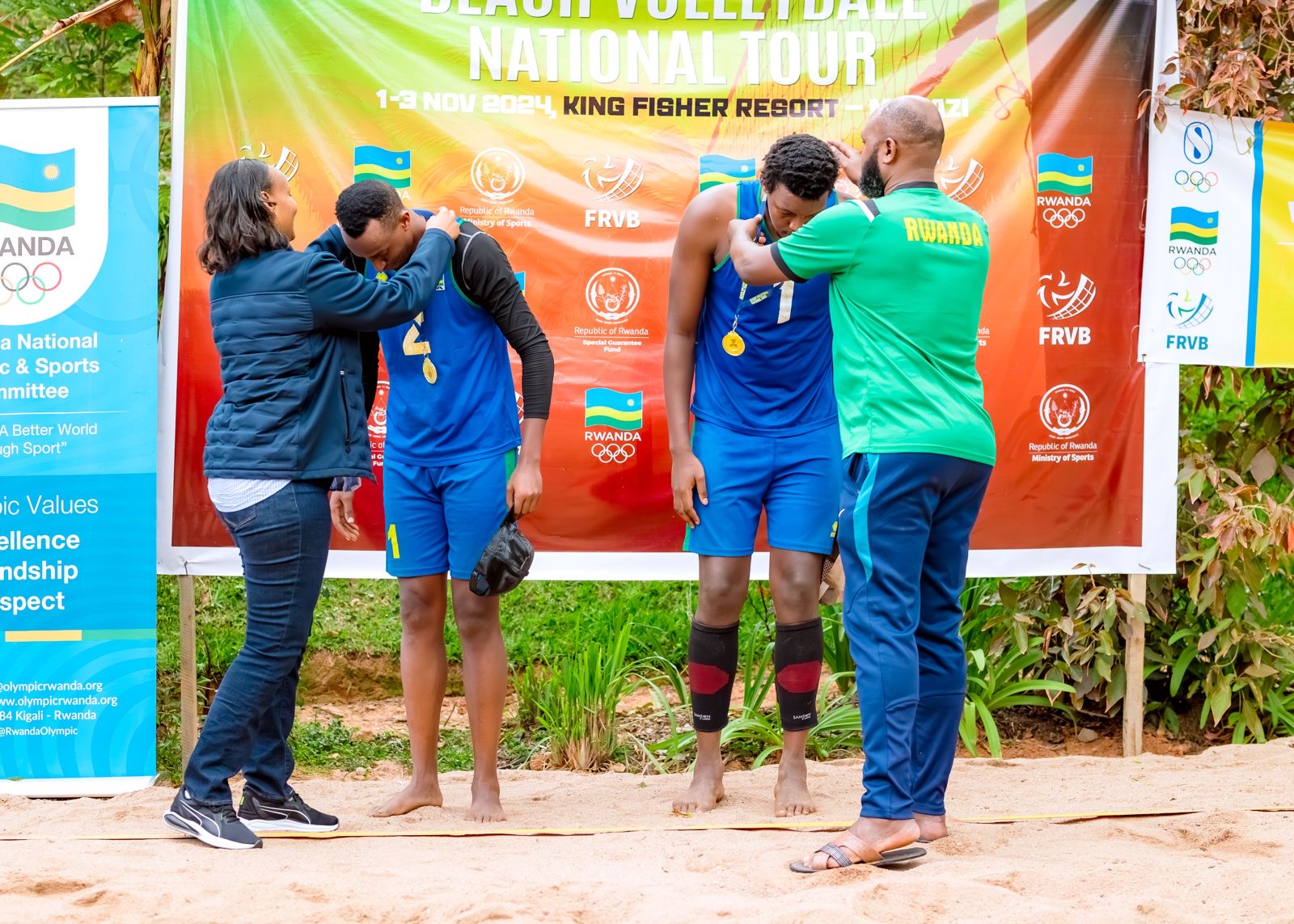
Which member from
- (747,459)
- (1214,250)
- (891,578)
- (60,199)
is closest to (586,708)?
(747,459)

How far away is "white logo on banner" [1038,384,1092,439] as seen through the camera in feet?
16.0

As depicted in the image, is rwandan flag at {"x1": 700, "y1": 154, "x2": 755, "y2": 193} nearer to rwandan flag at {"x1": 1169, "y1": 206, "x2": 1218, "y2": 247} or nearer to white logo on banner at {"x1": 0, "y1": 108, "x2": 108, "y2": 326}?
rwandan flag at {"x1": 1169, "y1": 206, "x2": 1218, "y2": 247}

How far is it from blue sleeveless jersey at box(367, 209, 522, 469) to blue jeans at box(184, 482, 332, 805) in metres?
0.38

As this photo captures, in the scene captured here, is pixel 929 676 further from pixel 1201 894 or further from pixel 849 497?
pixel 1201 894

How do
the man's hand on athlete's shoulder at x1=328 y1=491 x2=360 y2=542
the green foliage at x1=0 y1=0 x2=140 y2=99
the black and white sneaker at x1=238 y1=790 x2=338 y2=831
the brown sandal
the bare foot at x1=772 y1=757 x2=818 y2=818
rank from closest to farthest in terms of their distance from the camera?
the brown sandal, the black and white sneaker at x1=238 y1=790 x2=338 y2=831, the bare foot at x1=772 y1=757 x2=818 y2=818, the man's hand on athlete's shoulder at x1=328 y1=491 x2=360 y2=542, the green foliage at x1=0 y1=0 x2=140 y2=99

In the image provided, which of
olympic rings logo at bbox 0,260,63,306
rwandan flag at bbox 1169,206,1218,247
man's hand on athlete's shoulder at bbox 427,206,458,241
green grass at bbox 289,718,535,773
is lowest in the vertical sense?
green grass at bbox 289,718,535,773

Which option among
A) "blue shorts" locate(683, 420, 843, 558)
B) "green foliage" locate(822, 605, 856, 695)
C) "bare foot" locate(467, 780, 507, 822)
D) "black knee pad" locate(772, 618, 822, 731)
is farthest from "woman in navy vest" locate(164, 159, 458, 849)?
"green foliage" locate(822, 605, 856, 695)

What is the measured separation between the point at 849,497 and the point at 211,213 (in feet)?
6.22

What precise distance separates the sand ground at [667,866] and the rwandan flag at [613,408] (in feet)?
4.43

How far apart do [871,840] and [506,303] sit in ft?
6.07

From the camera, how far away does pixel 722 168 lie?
15.6 feet

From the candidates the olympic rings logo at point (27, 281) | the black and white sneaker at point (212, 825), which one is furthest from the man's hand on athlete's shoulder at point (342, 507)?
the olympic rings logo at point (27, 281)

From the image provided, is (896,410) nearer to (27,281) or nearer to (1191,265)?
(1191,265)

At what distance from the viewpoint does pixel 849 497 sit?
3309 millimetres
